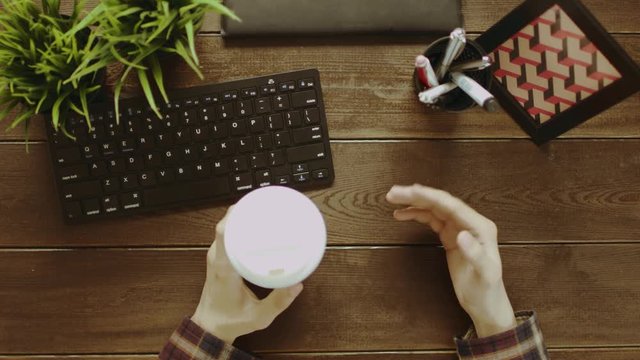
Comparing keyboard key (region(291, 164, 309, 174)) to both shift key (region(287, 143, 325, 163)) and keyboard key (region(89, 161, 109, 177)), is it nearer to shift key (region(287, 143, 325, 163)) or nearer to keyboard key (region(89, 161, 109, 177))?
shift key (region(287, 143, 325, 163))

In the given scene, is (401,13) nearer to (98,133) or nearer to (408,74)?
(408,74)


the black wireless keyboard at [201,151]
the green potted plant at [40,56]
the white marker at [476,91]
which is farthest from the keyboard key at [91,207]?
the white marker at [476,91]

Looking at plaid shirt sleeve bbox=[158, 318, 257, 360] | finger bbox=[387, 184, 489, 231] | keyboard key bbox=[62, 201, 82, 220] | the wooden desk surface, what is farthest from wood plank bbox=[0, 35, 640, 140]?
plaid shirt sleeve bbox=[158, 318, 257, 360]

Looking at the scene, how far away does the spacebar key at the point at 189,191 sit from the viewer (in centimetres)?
79

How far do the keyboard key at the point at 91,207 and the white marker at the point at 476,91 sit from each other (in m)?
0.52

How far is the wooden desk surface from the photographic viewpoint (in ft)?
2.67

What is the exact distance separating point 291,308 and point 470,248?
274 millimetres

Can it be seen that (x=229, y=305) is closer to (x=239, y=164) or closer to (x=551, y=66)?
(x=239, y=164)

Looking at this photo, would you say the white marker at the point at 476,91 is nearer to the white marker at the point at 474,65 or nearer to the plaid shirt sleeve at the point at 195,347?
the white marker at the point at 474,65

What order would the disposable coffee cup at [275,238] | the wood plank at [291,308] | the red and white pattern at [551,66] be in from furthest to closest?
the wood plank at [291,308]
the red and white pattern at [551,66]
the disposable coffee cup at [275,238]

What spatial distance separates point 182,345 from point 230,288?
0.10 m

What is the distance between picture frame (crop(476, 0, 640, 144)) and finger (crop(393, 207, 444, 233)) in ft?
0.62

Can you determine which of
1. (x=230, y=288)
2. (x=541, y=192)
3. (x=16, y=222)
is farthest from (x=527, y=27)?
(x=16, y=222)

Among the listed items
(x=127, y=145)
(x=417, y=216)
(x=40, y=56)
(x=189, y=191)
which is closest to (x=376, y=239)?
(x=417, y=216)
